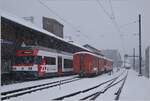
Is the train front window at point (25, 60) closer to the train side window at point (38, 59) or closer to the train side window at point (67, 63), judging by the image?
the train side window at point (38, 59)

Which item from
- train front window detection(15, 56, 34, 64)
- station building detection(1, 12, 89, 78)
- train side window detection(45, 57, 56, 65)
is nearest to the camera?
station building detection(1, 12, 89, 78)

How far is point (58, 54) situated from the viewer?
36406 millimetres

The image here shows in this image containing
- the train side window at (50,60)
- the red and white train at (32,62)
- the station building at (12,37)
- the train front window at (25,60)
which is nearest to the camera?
the station building at (12,37)

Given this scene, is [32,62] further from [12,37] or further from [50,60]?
[50,60]

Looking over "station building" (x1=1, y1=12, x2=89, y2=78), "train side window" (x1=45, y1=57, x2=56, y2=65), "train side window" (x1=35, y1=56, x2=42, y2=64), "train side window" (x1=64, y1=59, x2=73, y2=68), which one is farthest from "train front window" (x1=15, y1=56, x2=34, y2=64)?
"train side window" (x1=64, y1=59, x2=73, y2=68)

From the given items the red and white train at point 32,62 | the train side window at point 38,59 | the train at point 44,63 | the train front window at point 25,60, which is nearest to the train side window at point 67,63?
the train at point 44,63

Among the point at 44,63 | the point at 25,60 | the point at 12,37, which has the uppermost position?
the point at 12,37

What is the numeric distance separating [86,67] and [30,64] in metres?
8.74

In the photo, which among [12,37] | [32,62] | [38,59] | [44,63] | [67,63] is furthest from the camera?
[67,63]

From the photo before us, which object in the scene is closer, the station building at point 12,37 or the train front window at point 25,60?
the station building at point 12,37

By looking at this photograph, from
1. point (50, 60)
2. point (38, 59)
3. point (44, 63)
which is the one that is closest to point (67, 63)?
point (50, 60)

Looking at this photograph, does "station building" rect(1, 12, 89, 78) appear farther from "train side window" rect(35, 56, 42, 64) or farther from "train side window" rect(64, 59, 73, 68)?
"train side window" rect(64, 59, 73, 68)

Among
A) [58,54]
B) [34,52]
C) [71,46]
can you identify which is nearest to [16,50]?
[34,52]

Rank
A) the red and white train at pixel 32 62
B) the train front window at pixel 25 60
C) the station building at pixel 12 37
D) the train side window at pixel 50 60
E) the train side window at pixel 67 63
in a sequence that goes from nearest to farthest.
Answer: the station building at pixel 12 37
the red and white train at pixel 32 62
the train front window at pixel 25 60
the train side window at pixel 50 60
the train side window at pixel 67 63
